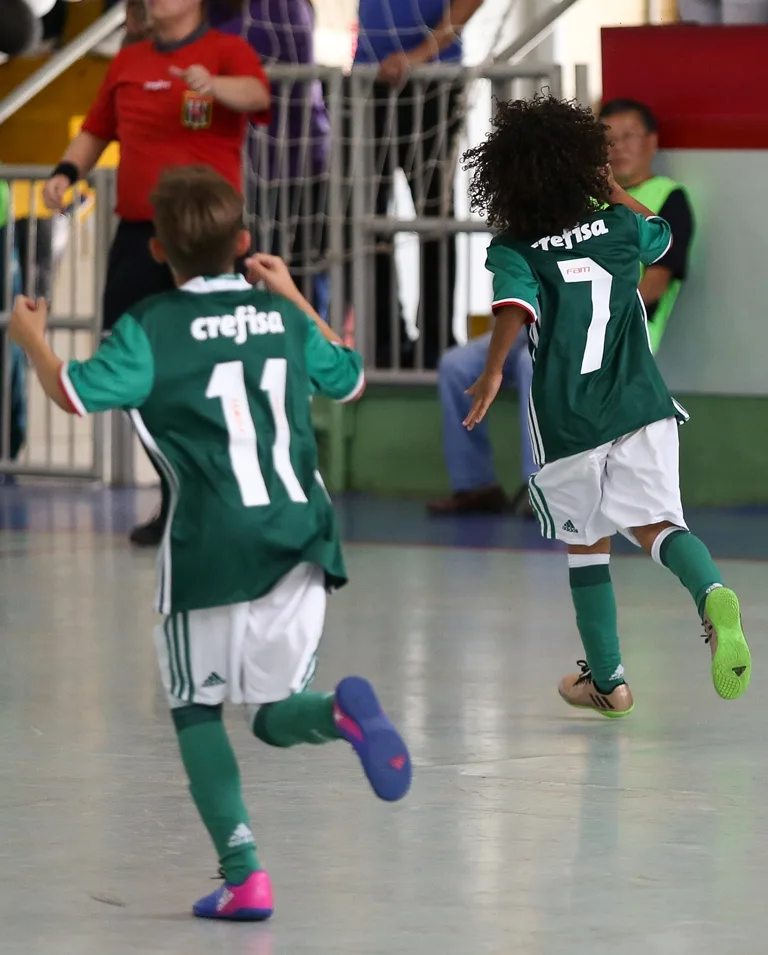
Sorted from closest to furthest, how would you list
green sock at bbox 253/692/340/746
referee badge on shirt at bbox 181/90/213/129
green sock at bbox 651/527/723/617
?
1. green sock at bbox 253/692/340/746
2. green sock at bbox 651/527/723/617
3. referee badge on shirt at bbox 181/90/213/129

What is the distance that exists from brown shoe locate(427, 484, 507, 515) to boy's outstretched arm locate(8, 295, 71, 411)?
5.38m

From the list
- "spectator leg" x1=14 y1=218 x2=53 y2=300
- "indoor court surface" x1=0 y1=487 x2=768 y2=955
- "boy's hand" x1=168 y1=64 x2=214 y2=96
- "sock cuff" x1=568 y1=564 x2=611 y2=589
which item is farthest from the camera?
"spectator leg" x1=14 y1=218 x2=53 y2=300

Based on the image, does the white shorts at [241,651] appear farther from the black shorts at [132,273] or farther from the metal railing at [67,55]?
the metal railing at [67,55]

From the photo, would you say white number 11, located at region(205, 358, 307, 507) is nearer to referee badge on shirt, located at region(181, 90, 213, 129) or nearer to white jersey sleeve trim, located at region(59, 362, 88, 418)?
white jersey sleeve trim, located at region(59, 362, 88, 418)

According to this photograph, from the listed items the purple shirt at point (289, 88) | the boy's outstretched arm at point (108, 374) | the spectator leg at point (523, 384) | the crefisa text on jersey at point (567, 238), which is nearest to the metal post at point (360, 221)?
the purple shirt at point (289, 88)

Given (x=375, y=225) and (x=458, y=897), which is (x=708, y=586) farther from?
(x=375, y=225)

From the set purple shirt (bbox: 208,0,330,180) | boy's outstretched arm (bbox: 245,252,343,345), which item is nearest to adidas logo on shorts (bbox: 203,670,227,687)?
boy's outstretched arm (bbox: 245,252,343,345)

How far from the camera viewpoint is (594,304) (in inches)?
166

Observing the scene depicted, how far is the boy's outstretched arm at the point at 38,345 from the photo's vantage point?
9.53ft

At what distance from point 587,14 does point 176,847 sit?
12712 mm

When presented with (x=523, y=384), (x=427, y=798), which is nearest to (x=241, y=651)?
(x=427, y=798)

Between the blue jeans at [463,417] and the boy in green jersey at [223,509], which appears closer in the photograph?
the boy in green jersey at [223,509]

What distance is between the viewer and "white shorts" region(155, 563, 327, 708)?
2.89m

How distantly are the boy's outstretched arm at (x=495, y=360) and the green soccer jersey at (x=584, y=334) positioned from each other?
4 cm
